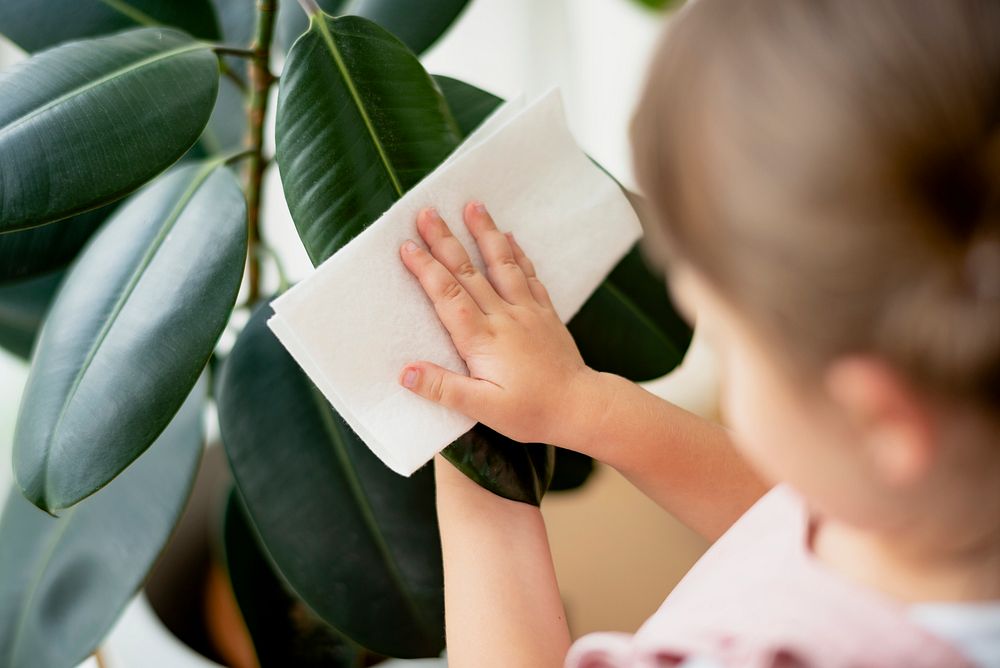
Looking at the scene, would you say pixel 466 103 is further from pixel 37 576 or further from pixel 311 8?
pixel 37 576

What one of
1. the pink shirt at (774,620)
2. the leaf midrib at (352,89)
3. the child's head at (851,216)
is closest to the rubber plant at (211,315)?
the leaf midrib at (352,89)

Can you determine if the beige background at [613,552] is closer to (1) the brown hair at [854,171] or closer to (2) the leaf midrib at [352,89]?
(2) the leaf midrib at [352,89]

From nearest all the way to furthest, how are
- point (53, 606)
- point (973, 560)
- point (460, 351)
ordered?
point (973, 560) → point (460, 351) → point (53, 606)

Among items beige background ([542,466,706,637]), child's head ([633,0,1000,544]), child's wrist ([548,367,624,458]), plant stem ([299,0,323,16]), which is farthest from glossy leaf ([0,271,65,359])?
beige background ([542,466,706,637])

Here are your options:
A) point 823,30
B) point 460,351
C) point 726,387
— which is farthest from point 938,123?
point 460,351

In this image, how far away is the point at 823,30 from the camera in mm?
343

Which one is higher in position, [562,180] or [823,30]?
[823,30]

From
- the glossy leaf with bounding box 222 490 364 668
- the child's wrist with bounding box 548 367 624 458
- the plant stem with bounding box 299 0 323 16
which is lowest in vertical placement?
the glossy leaf with bounding box 222 490 364 668

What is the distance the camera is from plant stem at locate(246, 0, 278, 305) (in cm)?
66

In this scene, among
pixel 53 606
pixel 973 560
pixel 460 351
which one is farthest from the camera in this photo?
pixel 53 606

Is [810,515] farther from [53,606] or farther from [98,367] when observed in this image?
[53,606]

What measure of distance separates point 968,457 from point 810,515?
14 centimetres

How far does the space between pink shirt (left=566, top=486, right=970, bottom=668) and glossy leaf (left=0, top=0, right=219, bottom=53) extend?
562 millimetres

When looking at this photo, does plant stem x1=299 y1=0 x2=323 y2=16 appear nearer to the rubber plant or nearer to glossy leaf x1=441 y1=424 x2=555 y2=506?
the rubber plant
